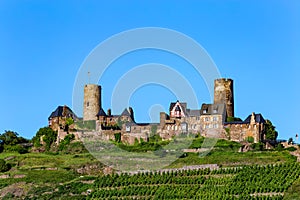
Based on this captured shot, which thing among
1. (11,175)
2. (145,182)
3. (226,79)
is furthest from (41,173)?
(226,79)

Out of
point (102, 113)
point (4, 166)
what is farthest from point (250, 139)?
point (4, 166)

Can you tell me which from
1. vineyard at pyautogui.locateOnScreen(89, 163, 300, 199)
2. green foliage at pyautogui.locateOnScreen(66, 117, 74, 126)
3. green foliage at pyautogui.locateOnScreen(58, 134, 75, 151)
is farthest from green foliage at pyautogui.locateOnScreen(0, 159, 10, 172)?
green foliage at pyautogui.locateOnScreen(66, 117, 74, 126)

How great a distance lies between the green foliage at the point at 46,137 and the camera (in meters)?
86.6

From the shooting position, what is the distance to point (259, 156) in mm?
75125

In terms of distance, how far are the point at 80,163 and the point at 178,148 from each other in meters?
8.66

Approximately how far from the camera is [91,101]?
304ft

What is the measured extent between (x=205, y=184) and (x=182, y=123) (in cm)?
1784

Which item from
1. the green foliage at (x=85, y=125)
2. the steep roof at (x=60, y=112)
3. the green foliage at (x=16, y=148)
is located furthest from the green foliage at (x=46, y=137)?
the steep roof at (x=60, y=112)

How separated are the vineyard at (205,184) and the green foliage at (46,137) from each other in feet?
49.4

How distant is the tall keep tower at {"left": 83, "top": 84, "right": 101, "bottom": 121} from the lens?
3627 inches

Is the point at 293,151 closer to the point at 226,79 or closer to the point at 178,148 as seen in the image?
the point at 178,148

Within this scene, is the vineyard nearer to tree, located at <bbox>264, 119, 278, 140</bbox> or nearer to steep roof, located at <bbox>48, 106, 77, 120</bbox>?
tree, located at <bbox>264, 119, 278, 140</bbox>

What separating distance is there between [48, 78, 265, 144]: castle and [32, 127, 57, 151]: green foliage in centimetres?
62

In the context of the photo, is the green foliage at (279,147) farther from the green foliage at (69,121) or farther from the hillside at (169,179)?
the green foliage at (69,121)
